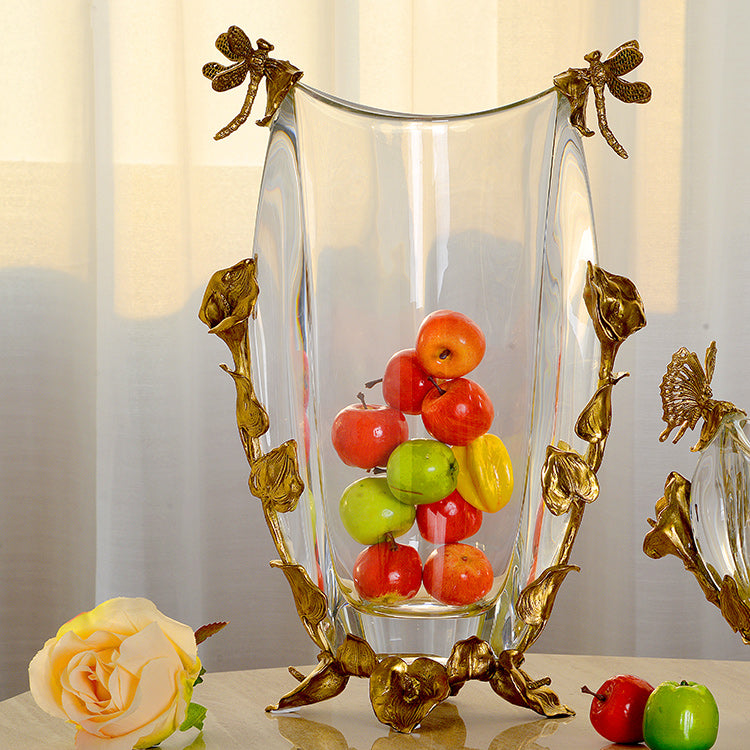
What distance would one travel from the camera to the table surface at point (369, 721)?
56cm

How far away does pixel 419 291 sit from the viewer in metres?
0.57

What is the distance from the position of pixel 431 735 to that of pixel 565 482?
18 cm

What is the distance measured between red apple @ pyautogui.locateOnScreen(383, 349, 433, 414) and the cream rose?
19 cm

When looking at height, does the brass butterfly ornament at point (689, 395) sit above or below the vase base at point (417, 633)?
above

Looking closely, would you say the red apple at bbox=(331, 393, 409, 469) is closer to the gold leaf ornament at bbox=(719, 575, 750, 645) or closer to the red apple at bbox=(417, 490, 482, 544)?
the red apple at bbox=(417, 490, 482, 544)

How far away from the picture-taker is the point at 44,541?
1031 mm

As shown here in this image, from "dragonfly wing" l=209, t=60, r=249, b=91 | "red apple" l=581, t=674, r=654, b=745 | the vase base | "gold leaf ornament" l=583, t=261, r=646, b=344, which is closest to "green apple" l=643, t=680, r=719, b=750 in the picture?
"red apple" l=581, t=674, r=654, b=745

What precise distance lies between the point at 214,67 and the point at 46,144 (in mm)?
530

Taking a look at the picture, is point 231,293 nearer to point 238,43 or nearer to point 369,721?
point 238,43

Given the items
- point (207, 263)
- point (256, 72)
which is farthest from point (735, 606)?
point (207, 263)

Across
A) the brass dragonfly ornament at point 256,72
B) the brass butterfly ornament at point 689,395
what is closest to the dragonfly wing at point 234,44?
the brass dragonfly ornament at point 256,72

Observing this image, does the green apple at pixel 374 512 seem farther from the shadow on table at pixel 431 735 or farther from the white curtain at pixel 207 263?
the white curtain at pixel 207 263

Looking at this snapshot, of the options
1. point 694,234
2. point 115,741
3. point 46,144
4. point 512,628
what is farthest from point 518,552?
point 46,144

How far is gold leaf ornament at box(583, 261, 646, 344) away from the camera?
580mm
